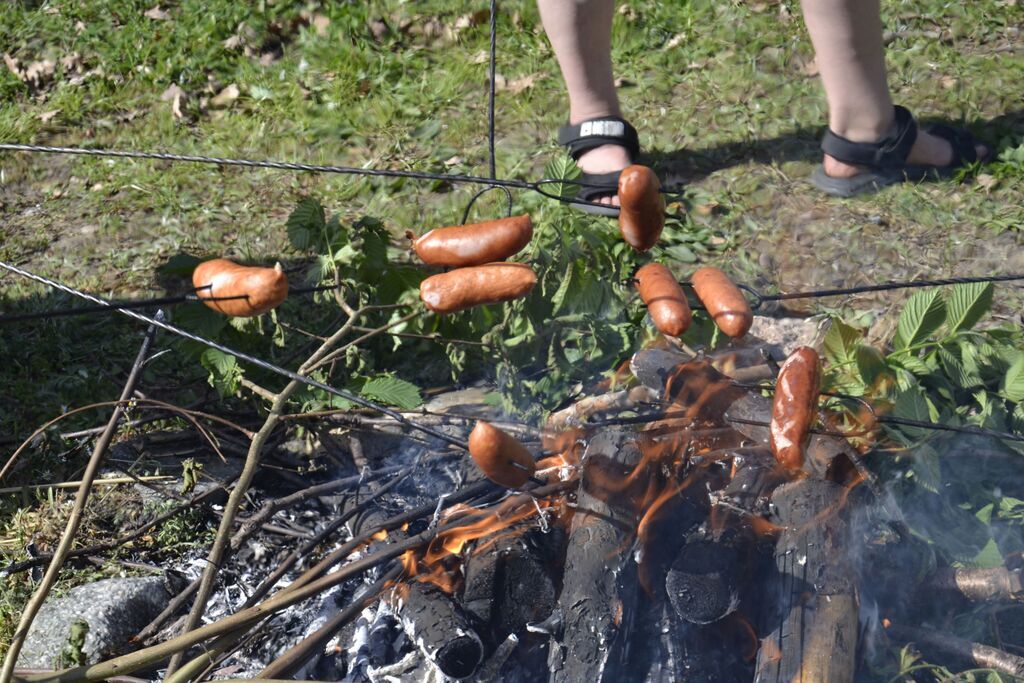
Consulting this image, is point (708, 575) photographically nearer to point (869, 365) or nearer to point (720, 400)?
point (720, 400)

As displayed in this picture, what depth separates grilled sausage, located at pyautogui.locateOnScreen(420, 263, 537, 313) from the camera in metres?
2.01

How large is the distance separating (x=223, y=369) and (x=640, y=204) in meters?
1.22

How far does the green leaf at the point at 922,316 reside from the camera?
245 centimetres

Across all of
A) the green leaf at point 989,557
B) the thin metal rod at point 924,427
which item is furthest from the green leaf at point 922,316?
the green leaf at point 989,557

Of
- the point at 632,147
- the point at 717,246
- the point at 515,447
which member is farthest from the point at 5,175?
the point at 515,447

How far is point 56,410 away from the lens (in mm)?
3051

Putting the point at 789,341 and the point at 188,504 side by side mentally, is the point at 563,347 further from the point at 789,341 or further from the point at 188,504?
the point at 188,504

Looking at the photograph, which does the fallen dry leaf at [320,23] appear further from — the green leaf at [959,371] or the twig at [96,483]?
the green leaf at [959,371]

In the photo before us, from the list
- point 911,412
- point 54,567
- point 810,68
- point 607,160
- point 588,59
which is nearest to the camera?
point 54,567

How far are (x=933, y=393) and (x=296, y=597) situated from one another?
5.47 feet

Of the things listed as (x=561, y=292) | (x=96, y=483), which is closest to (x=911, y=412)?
(x=561, y=292)

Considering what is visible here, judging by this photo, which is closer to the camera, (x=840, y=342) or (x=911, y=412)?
(x=911, y=412)

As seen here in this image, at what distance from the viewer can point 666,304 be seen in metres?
2.04

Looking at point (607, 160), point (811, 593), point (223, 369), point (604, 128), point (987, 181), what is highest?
point (223, 369)
